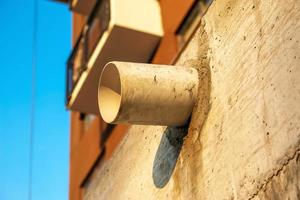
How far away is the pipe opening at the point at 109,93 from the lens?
4.79 meters

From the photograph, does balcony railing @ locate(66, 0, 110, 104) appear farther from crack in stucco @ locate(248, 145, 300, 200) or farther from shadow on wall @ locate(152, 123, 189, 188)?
crack in stucco @ locate(248, 145, 300, 200)

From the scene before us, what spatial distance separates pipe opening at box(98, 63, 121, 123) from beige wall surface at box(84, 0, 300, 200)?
56 centimetres

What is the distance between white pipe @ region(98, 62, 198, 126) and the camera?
180 inches

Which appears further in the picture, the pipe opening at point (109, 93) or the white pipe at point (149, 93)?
the pipe opening at point (109, 93)

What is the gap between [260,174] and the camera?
3648mm

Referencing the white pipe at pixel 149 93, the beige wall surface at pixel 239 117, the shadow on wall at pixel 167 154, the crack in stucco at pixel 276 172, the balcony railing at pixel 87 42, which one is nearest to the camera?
the crack in stucco at pixel 276 172

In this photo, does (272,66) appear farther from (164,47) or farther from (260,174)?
(164,47)

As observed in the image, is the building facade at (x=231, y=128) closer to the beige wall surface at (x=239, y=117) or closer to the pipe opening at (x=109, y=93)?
the beige wall surface at (x=239, y=117)

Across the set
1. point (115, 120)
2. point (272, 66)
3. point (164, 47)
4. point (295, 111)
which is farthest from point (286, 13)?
point (164, 47)

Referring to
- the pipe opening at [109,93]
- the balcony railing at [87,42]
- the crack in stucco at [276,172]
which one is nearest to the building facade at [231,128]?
the crack in stucco at [276,172]

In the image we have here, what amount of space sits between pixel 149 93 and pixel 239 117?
33.2 inches

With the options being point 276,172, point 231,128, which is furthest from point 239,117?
point 276,172

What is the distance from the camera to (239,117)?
4.01m

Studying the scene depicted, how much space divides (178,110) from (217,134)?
56cm
